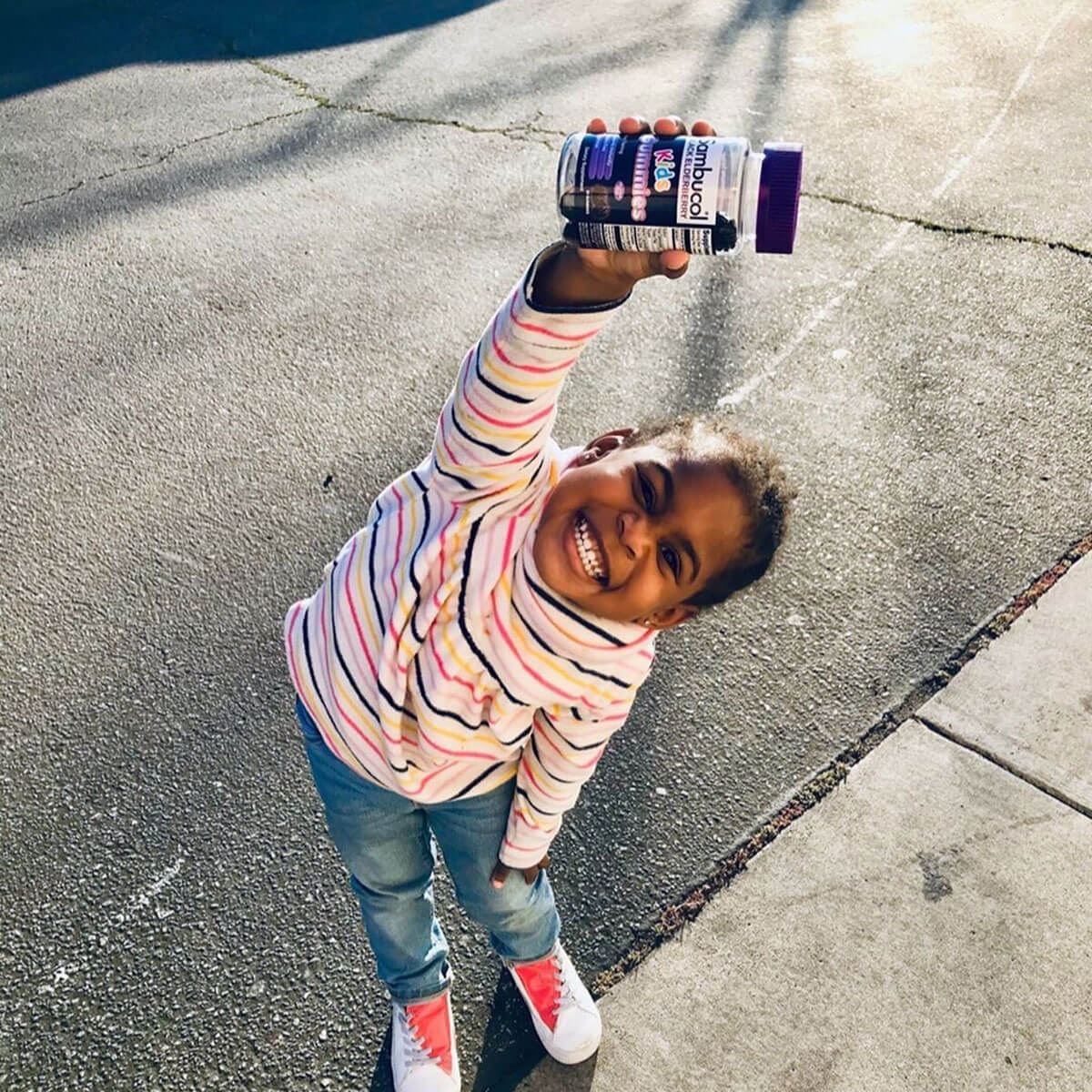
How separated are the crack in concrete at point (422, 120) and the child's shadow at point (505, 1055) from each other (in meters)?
4.88

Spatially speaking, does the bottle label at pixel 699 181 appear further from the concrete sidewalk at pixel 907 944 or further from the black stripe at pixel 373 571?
the concrete sidewalk at pixel 907 944

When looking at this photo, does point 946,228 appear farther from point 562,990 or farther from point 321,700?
point 321,700

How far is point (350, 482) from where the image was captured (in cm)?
392

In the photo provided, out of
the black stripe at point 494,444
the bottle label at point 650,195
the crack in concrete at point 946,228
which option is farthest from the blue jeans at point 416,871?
the crack in concrete at point 946,228

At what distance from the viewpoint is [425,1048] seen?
2240 mm

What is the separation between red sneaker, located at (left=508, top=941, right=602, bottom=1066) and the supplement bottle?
1386 mm

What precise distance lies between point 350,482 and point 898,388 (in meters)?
1.95

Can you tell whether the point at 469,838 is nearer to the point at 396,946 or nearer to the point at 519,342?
the point at 396,946

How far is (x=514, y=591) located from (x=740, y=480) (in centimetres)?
37

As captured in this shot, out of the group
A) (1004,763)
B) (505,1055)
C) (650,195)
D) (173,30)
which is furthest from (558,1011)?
(173,30)

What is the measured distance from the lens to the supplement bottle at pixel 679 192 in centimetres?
158

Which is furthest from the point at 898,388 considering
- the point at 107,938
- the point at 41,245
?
the point at 41,245

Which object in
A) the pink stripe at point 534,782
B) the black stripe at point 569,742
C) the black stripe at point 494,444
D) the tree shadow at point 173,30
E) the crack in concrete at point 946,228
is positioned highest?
the black stripe at point 494,444

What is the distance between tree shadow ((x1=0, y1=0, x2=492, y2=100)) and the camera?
770cm
